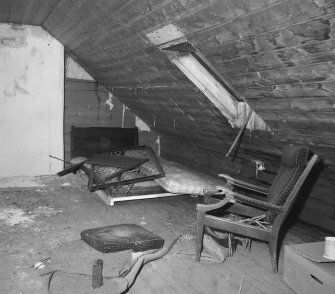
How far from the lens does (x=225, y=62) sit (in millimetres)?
2926

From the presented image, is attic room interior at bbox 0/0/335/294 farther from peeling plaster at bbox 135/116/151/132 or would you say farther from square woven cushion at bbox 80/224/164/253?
peeling plaster at bbox 135/116/151/132

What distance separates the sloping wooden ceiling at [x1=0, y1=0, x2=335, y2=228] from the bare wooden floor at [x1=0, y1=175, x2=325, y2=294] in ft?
3.25

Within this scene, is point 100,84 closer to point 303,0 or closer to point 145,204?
point 145,204

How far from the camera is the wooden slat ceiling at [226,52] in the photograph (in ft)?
7.13

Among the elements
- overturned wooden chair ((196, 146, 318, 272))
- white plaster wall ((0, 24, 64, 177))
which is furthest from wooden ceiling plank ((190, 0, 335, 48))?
white plaster wall ((0, 24, 64, 177))

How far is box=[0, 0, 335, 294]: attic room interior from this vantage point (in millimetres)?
2494

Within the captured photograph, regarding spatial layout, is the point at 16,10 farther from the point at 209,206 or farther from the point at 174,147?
the point at 209,206

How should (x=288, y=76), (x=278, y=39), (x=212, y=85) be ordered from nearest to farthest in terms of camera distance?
(x=278, y=39)
(x=288, y=76)
(x=212, y=85)

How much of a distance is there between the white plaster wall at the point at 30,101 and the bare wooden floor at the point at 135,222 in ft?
3.50

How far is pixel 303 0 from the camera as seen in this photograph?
1.91 meters

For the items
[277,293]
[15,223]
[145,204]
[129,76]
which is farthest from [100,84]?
[277,293]

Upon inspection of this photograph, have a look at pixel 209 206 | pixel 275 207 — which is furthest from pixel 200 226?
pixel 275 207

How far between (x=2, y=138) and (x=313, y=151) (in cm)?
502

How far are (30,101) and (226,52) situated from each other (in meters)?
4.45
